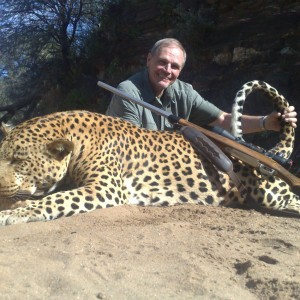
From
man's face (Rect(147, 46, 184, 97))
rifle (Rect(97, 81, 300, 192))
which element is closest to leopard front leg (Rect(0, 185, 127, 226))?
rifle (Rect(97, 81, 300, 192))

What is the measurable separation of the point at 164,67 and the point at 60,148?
1.73m

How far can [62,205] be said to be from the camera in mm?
4113

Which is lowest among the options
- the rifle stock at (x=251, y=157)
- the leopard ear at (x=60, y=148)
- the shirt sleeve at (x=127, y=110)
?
the rifle stock at (x=251, y=157)

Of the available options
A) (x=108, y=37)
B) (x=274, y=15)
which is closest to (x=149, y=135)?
(x=274, y=15)

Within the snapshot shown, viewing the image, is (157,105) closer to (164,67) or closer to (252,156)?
(164,67)

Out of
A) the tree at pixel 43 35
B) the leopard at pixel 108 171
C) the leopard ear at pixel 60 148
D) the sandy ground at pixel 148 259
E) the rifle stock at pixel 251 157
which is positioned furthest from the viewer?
the tree at pixel 43 35

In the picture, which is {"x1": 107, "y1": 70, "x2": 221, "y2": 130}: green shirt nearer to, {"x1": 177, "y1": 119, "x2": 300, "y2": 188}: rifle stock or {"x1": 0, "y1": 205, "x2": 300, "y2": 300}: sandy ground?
{"x1": 177, "y1": 119, "x2": 300, "y2": 188}: rifle stock

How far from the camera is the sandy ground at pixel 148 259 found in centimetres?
255

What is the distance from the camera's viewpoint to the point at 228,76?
1009 centimetres

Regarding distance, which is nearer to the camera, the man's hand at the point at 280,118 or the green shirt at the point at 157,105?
the man's hand at the point at 280,118

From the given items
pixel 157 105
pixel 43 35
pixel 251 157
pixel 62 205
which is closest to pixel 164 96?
pixel 157 105

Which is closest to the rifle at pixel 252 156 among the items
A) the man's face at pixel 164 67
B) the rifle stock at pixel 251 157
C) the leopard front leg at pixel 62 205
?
the rifle stock at pixel 251 157

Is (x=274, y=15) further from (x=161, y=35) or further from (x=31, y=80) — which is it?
(x=31, y=80)

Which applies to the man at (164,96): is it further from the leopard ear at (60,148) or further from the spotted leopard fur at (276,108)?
the leopard ear at (60,148)
